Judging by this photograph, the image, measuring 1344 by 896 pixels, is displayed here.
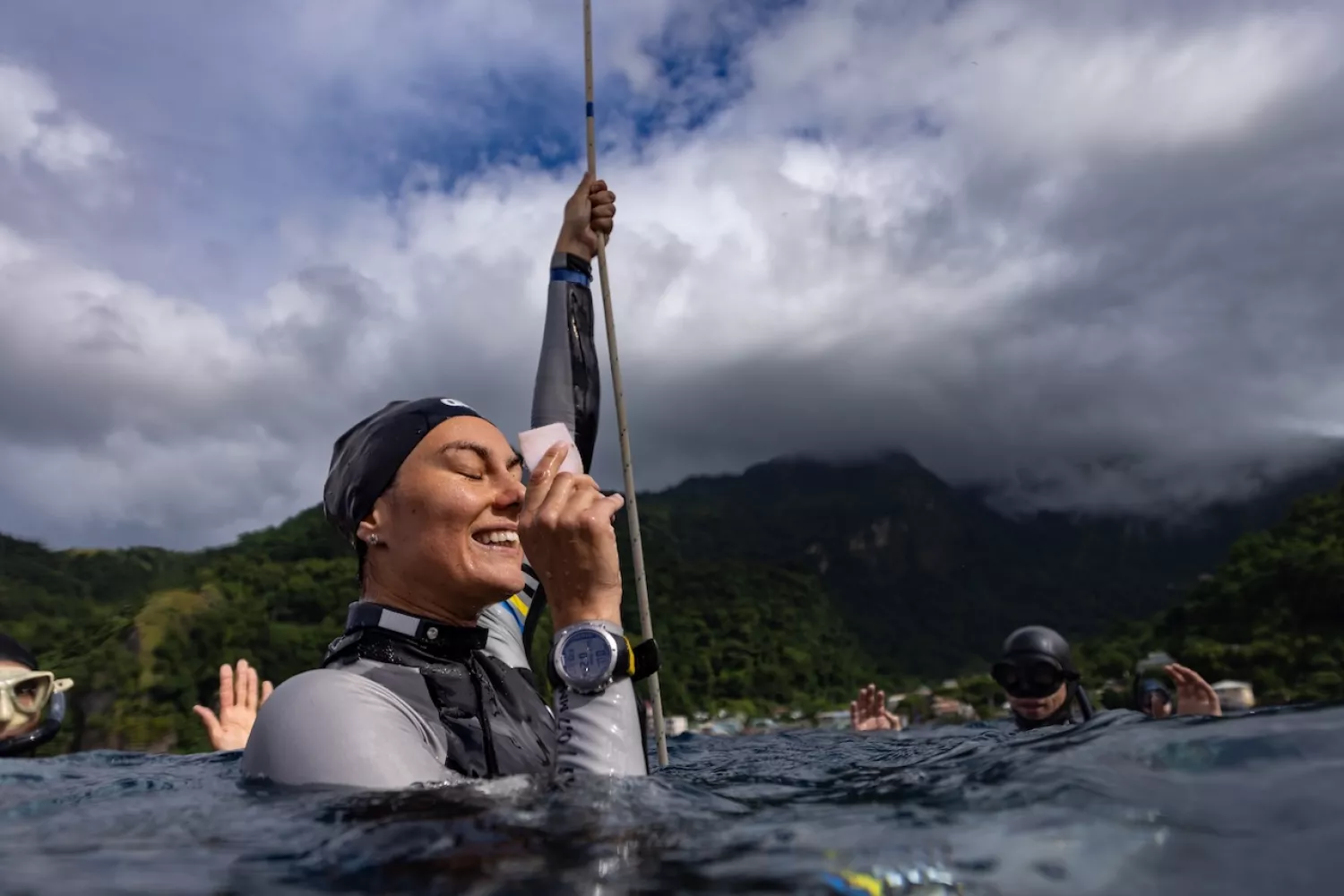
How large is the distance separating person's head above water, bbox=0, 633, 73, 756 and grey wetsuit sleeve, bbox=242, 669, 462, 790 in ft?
16.2

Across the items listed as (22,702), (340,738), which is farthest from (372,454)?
(22,702)

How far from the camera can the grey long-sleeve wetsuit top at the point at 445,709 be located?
2.63 meters

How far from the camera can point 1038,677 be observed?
26.6 feet

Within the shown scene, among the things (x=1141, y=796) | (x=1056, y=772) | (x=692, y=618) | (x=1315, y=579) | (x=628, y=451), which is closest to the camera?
(x=1141, y=796)

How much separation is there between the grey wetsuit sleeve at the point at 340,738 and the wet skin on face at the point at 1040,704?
6.46 metres

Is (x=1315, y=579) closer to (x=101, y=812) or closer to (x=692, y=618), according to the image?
(x=692, y=618)

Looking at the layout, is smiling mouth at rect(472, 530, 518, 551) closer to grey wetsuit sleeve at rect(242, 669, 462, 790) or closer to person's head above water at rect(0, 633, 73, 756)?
grey wetsuit sleeve at rect(242, 669, 462, 790)

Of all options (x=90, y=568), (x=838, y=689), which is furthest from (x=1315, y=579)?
(x=90, y=568)

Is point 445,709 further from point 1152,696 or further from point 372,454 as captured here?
point 1152,696

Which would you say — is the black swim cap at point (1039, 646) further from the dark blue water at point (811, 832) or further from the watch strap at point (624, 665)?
the watch strap at point (624, 665)

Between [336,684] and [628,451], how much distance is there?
1363 millimetres

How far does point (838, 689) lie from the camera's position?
7294 centimetres

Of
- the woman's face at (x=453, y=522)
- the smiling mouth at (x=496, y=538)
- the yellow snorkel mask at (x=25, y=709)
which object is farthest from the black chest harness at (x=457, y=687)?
the yellow snorkel mask at (x=25, y=709)

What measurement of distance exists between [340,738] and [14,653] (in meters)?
5.76
